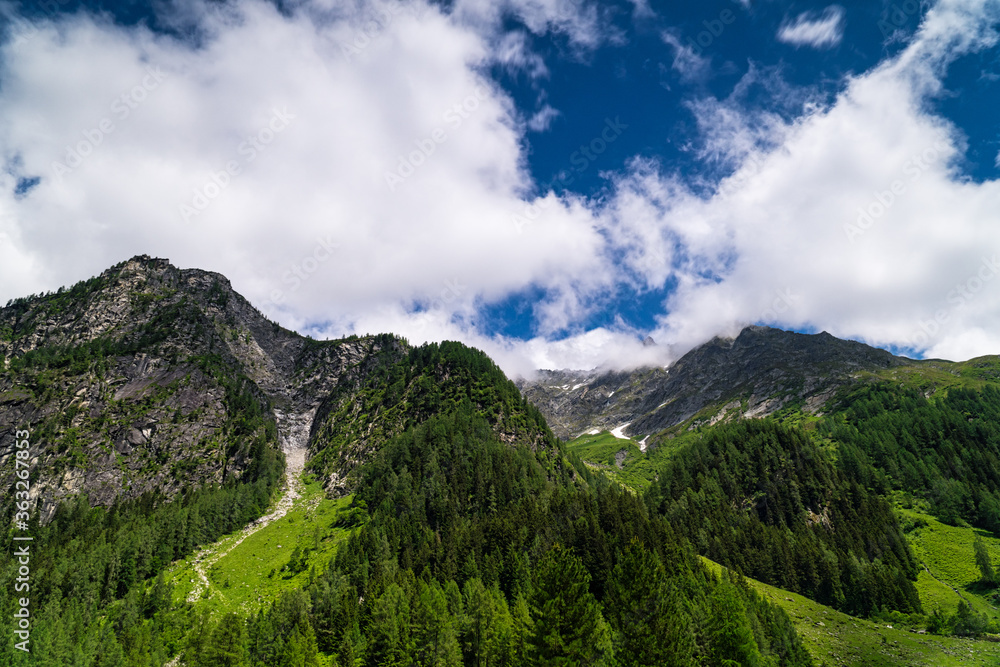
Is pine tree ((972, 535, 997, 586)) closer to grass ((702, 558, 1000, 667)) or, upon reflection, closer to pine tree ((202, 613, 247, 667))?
grass ((702, 558, 1000, 667))

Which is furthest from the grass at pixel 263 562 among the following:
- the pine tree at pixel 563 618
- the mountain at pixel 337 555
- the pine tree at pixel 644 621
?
the pine tree at pixel 644 621

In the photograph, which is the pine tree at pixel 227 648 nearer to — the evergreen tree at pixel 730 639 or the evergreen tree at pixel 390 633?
the evergreen tree at pixel 390 633

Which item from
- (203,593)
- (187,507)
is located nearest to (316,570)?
(203,593)

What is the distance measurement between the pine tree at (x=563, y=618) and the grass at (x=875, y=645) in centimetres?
6021

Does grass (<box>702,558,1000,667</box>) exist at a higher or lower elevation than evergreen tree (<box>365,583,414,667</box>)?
lower

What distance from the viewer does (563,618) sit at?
40.4 metres

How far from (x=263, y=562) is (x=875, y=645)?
145237 mm

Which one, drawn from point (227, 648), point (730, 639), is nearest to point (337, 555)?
point (227, 648)

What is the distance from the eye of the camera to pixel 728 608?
198 feet

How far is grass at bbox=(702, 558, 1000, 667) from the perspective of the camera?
7319 centimetres

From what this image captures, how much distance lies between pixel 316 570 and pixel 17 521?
11024 cm

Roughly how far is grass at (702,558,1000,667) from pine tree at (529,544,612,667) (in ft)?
198

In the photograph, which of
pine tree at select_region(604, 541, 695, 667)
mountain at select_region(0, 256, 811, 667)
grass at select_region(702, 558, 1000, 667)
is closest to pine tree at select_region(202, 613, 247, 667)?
mountain at select_region(0, 256, 811, 667)

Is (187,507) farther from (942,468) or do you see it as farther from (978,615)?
(942,468)
